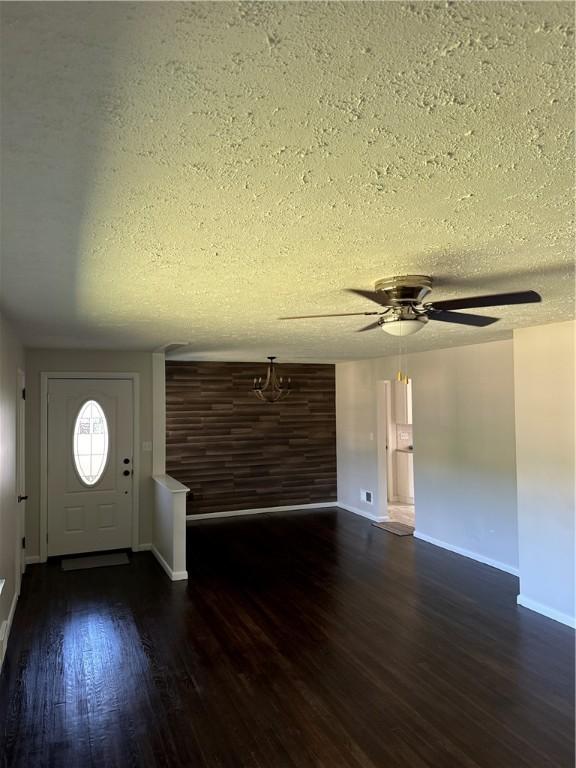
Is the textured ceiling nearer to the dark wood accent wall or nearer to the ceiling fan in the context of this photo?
the ceiling fan

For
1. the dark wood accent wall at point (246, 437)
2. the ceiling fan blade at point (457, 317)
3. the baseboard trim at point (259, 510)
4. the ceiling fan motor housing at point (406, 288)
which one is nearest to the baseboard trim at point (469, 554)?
the baseboard trim at point (259, 510)

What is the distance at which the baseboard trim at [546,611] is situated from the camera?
12.9ft

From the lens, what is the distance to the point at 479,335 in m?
4.84

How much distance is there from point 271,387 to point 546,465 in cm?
468

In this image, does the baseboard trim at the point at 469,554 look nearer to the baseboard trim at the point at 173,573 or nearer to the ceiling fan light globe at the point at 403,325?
the baseboard trim at the point at 173,573

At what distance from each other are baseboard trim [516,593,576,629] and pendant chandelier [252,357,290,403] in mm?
4653

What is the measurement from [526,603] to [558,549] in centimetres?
64

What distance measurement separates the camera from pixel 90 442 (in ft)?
19.5

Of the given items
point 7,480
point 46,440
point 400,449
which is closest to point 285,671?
point 7,480

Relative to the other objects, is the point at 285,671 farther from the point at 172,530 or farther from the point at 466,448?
the point at 466,448

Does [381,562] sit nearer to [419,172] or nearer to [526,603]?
[526,603]

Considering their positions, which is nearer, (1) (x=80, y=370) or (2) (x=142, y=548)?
(1) (x=80, y=370)

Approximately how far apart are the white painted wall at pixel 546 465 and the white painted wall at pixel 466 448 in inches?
34.8

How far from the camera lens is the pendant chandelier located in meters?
8.05
